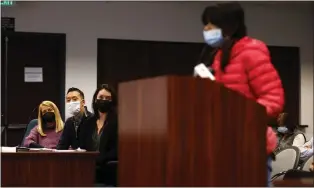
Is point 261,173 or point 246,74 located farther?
point 246,74

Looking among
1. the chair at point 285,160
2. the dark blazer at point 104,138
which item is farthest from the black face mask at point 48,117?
the chair at point 285,160

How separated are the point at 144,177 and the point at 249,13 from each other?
6034 mm

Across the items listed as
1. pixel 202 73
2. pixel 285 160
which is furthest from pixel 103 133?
pixel 202 73

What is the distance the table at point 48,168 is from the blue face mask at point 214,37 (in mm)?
1675

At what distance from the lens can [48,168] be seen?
354cm

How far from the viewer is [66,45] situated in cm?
693

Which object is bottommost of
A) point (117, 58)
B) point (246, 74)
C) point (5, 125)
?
point (5, 125)

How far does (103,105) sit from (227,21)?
196 centimetres

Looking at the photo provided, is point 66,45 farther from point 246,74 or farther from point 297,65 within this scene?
point 246,74

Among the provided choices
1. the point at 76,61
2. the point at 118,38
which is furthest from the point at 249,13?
the point at 76,61

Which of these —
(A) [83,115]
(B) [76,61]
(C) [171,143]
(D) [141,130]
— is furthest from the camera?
(B) [76,61]

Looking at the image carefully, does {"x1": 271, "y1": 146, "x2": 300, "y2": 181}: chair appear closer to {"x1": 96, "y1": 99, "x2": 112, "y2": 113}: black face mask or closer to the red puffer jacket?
{"x1": 96, "y1": 99, "x2": 112, "y2": 113}: black face mask

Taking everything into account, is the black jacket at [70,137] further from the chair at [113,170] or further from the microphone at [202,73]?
the microphone at [202,73]

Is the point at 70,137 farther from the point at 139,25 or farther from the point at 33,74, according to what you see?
the point at 139,25
